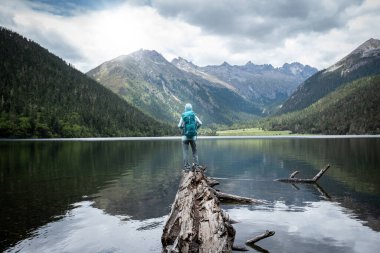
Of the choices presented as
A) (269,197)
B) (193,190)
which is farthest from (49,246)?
(269,197)

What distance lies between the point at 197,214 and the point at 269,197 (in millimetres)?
18748

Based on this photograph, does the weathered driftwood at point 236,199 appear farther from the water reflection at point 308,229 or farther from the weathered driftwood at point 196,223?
the weathered driftwood at point 196,223

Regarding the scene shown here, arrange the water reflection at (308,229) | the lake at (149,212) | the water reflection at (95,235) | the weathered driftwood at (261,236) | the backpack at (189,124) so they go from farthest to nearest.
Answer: the backpack at (189,124) → the lake at (149,212) → the weathered driftwood at (261,236) → the water reflection at (308,229) → the water reflection at (95,235)

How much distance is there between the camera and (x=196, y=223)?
17312mm

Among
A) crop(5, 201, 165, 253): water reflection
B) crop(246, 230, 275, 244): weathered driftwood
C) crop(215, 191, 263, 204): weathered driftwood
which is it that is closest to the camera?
crop(5, 201, 165, 253): water reflection

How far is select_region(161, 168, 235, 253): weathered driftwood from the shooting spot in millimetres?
15156

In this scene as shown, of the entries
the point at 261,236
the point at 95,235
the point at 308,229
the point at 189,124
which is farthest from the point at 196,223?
the point at 308,229

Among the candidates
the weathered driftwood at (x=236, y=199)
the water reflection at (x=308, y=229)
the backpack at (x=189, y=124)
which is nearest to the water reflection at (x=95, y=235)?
the water reflection at (x=308, y=229)

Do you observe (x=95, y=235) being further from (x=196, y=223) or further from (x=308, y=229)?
(x=308, y=229)

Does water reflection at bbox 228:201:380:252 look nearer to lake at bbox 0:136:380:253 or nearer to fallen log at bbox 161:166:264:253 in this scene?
lake at bbox 0:136:380:253

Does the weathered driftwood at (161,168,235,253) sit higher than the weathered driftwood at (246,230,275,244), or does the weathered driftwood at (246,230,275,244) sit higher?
the weathered driftwood at (161,168,235,253)

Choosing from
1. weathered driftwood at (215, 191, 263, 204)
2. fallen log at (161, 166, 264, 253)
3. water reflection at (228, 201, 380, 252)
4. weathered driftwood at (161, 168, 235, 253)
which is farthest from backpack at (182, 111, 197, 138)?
weathered driftwood at (215, 191, 263, 204)

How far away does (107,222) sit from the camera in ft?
85.0

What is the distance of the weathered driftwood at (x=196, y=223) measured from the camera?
597 inches
